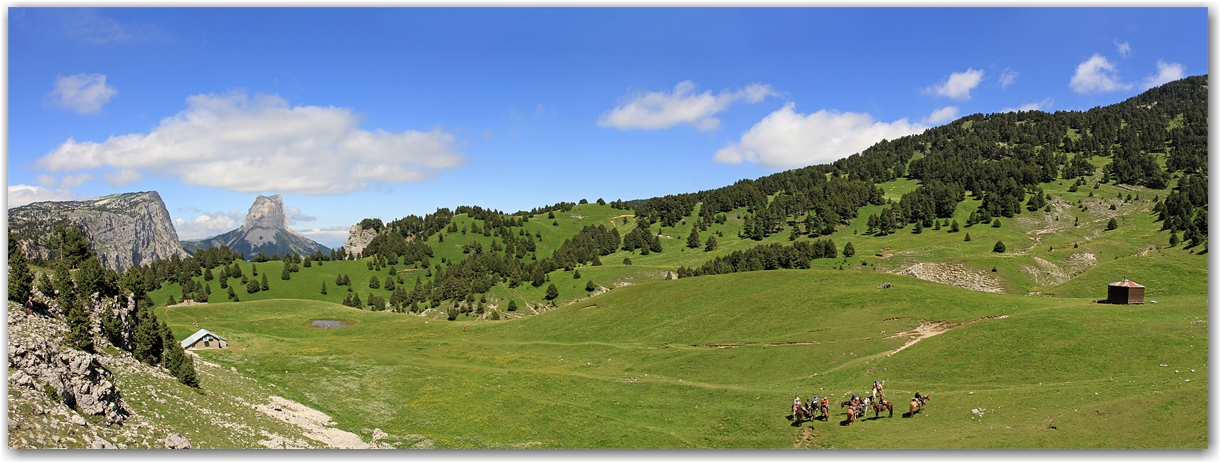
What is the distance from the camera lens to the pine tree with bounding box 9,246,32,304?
3925 cm

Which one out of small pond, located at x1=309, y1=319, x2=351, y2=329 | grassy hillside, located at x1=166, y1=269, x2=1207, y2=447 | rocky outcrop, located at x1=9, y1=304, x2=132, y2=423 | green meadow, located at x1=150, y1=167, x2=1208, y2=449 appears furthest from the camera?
small pond, located at x1=309, y1=319, x2=351, y2=329

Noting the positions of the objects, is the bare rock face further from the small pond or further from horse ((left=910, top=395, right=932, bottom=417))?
the small pond

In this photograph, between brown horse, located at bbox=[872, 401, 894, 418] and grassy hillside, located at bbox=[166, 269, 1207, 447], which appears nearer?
grassy hillside, located at bbox=[166, 269, 1207, 447]

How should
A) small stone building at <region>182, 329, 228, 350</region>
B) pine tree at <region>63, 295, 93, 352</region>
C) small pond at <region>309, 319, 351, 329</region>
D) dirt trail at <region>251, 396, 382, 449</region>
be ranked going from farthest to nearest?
1. small pond at <region>309, 319, 351, 329</region>
2. small stone building at <region>182, 329, 228, 350</region>
3. dirt trail at <region>251, 396, 382, 449</region>
4. pine tree at <region>63, 295, 93, 352</region>

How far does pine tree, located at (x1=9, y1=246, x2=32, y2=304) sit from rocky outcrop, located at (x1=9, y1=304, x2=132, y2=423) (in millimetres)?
8307

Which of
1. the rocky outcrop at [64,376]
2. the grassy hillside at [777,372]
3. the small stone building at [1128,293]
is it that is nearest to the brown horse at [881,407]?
the grassy hillside at [777,372]

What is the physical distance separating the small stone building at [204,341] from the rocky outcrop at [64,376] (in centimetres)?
5137

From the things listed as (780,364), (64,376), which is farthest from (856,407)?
(64,376)

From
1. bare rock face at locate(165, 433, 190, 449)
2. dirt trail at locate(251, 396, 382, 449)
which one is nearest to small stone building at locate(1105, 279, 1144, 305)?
dirt trail at locate(251, 396, 382, 449)

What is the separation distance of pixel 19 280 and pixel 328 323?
78266mm

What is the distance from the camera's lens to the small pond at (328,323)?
369 feet

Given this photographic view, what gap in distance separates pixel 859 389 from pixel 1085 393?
13969 mm

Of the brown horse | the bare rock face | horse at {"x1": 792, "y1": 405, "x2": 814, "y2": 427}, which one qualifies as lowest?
horse at {"x1": 792, "y1": 405, "x2": 814, "y2": 427}

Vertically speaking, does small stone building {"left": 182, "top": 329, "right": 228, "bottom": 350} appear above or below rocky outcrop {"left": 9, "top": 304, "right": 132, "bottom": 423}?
below
